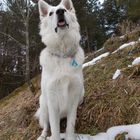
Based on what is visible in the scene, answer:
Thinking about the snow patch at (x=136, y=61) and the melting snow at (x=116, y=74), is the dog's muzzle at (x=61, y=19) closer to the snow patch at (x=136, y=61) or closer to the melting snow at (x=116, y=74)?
the melting snow at (x=116, y=74)

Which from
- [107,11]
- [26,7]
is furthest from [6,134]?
[107,11]

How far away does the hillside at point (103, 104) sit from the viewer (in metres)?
5.38

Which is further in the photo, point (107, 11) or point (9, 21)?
point (107, 11)

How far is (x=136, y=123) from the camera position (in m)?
5.04

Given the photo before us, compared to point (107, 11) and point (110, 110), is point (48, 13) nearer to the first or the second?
point (110, 110)

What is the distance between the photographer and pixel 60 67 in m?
5.02

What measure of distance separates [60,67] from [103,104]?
1013 millimetres

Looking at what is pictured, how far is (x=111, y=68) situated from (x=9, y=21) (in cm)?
1814

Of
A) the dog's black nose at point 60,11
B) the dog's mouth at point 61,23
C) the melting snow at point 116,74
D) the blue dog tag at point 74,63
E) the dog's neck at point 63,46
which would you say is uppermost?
the dog's black nose at point 60,11

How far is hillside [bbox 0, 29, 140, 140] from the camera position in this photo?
5.38m

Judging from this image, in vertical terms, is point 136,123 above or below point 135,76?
below

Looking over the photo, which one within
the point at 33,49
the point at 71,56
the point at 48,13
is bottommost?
the point at 33,49

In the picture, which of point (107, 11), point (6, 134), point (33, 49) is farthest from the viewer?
point (107, 11)

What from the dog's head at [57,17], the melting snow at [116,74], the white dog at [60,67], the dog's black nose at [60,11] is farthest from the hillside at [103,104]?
the dog's black nose at [60,11]
